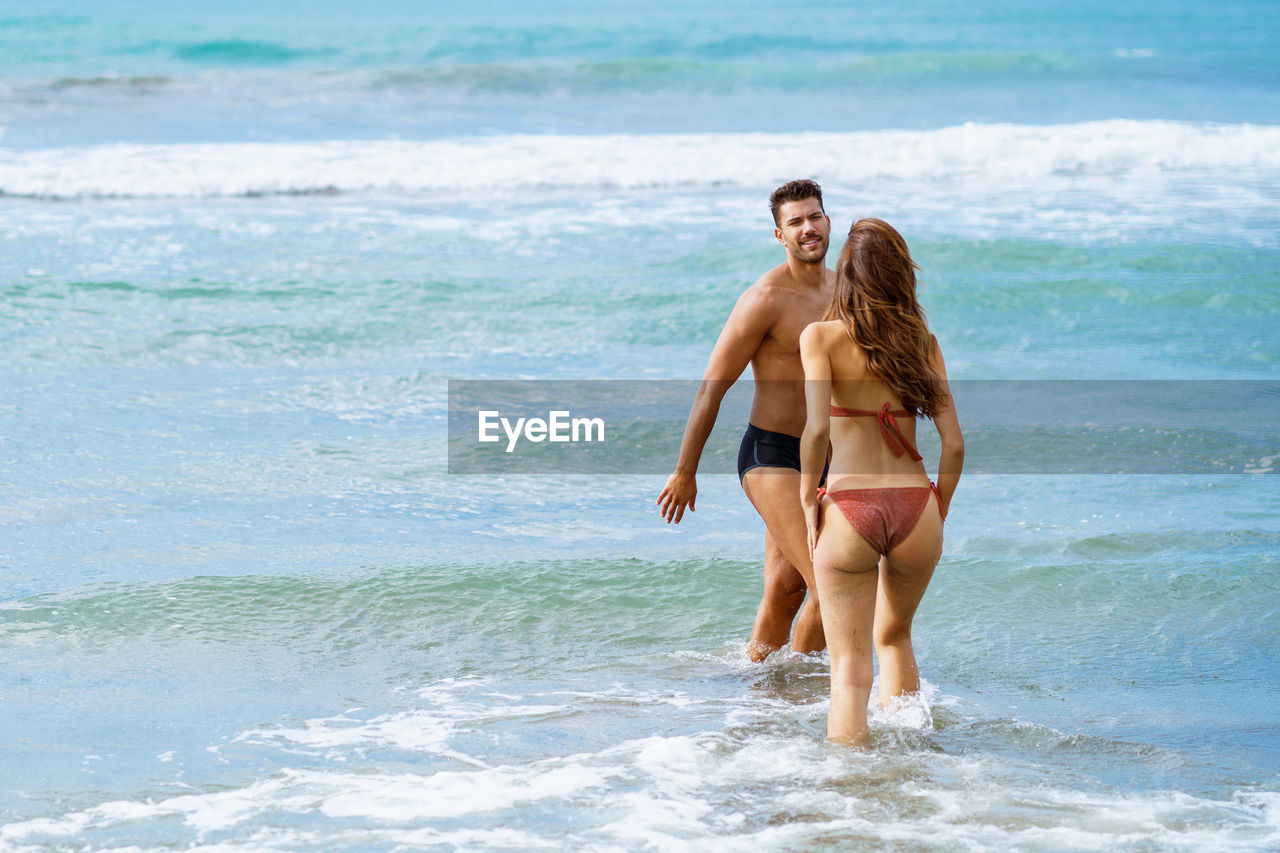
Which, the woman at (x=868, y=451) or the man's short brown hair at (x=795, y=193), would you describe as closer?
the woman at (x=868, y=451)

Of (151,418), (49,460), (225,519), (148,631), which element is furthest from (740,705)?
(151,418)

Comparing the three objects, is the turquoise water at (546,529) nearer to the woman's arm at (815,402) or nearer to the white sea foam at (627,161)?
the white sea foam at (627,161)

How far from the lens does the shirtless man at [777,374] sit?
4.55 metres

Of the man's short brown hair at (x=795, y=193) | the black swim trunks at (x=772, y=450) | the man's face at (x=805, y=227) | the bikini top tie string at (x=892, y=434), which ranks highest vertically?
the man's short brown hair at (x=795, y=193)

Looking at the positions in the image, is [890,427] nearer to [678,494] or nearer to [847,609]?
[847,609]

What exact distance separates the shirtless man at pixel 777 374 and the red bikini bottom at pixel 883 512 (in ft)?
2.31

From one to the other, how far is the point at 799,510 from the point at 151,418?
5580 mm

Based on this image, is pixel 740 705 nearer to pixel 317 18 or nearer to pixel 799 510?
pixel 799 510

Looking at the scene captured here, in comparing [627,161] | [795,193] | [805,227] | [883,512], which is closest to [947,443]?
[883,512]

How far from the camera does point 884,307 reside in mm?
3879

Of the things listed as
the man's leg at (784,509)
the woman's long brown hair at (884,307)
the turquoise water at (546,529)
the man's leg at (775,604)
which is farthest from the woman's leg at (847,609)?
the man's leg at (775,604)

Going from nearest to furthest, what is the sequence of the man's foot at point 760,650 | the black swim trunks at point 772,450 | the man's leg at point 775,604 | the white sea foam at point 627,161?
the black swim trunks at point 772,450 → the man's leg at point 775,604 → the man's foot at point 760,650 → the white sea foam at point 627,161

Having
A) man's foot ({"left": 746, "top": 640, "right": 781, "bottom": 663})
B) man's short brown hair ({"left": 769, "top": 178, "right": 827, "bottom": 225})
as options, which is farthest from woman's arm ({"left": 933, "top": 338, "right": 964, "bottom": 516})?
man's foot ({"left": 746, "top": 640, "right": 781, "bottom": 663})

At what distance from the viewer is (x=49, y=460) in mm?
7664
